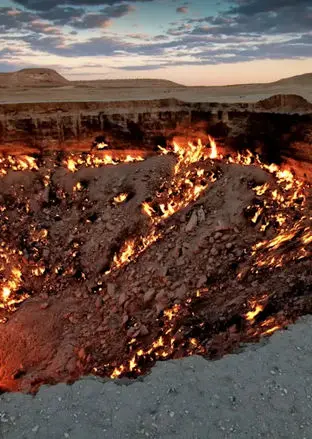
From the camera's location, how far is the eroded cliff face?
49.9ft

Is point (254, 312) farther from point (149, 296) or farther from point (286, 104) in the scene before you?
point (286, 104)

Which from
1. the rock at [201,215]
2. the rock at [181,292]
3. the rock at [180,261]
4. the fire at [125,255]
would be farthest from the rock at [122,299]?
the rock at [201,215]

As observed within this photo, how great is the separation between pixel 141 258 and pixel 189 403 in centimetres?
763

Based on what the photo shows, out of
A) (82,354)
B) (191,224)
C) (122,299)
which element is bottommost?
(82,354)

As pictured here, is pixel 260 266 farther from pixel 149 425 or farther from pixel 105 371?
pixel 149 425

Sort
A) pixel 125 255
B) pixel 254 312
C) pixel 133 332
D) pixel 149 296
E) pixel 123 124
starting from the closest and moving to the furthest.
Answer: pixel 254 312, pixel 133 332, pixel 149 296, pixel 125 255, pixel 123 124

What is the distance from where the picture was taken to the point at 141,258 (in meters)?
13.6

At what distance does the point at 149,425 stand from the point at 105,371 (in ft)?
15.4

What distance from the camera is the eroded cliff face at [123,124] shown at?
15.2m

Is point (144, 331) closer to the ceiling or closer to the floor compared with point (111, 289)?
closer to the floor

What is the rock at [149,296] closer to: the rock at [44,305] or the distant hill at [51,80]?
the rock at [44,305]

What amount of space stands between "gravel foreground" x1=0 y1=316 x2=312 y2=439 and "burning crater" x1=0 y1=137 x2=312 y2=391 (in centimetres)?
117

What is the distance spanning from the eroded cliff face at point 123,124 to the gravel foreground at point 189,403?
31.6ft

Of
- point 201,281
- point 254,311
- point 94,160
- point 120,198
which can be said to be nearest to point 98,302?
point 201,281
